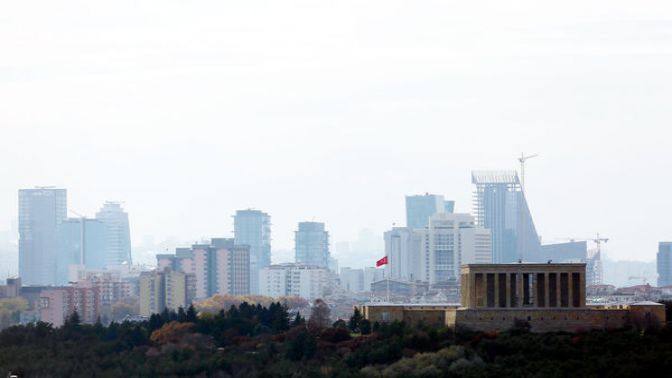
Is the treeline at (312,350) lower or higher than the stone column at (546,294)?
lower

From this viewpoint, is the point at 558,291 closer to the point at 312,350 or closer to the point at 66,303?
the point at 312,350

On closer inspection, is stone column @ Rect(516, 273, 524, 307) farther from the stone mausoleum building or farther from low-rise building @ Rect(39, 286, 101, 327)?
low-rise building @ Rect(39, 286, 101, 327)

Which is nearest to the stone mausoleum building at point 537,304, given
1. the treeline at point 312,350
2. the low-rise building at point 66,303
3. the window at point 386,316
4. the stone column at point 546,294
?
the stone column at point 546,294

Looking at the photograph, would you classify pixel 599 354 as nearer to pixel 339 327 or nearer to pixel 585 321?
pixel 585 321

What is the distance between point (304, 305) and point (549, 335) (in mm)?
103944

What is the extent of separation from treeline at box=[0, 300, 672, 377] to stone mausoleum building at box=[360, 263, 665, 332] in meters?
0.98

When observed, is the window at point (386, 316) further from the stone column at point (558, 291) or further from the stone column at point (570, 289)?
the stone column at point (570, 289)

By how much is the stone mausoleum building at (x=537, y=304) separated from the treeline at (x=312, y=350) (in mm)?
975

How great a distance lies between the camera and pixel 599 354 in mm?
74250

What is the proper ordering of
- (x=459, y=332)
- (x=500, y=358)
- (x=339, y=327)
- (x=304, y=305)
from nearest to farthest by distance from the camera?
(x=500, y=358) < (x=459, y=332) < (x=339, y=327) < (x=304, y=305)

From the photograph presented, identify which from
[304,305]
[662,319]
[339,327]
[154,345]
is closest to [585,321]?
[662,319]

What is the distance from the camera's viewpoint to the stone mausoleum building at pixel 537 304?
81.7 m

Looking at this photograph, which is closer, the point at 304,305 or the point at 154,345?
the point at 154,345

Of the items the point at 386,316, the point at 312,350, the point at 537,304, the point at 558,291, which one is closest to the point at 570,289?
the point at 558,291
